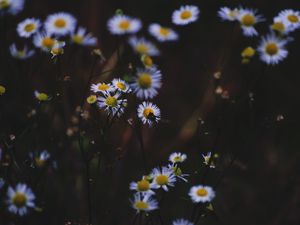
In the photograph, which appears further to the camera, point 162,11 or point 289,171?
point 162,11

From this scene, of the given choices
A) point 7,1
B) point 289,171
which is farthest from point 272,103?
point 7,1

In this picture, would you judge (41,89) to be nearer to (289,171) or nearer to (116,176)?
(116,176)

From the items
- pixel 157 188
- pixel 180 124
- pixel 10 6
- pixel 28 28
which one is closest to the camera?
pixel 157 188

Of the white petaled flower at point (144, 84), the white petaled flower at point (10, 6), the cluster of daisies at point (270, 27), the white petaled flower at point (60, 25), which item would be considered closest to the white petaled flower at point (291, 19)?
the cluster of daisies at point (270, 27)

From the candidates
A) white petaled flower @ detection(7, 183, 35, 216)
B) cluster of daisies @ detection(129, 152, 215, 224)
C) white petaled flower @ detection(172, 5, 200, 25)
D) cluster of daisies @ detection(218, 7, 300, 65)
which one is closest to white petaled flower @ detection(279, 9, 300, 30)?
cluster of daisies @ detection(218, 7, 300, 65)

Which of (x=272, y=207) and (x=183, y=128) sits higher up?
(x=183, y=128)

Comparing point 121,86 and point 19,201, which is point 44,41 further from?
point 19,201

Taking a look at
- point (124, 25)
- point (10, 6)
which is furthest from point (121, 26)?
point (10, 6)
